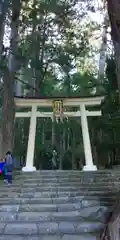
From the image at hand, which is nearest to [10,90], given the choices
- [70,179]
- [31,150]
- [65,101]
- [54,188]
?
[65,101]

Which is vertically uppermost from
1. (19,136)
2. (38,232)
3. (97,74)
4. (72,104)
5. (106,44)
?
(106,44)

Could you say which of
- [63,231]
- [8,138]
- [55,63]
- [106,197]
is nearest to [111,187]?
[106,197]

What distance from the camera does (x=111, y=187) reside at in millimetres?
9078

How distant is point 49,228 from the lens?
6.35 meters

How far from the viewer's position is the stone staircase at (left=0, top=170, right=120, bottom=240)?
20.5 feet

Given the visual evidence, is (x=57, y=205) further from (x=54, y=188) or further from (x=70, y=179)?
(x=70, y=179)

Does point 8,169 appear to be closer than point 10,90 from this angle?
Yes

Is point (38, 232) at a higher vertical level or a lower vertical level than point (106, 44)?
lower

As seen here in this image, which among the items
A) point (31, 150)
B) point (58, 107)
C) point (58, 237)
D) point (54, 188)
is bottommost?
point (58, 237)

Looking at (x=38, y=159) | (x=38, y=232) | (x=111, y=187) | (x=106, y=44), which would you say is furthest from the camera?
(x=38, y=159)

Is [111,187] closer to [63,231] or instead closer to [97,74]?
[63,231]

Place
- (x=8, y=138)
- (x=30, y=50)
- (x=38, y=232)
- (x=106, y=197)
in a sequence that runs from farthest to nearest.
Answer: (x=30, y=50)
(x=8, y=138)
(x=106, y=197)
(x=38, y=232)

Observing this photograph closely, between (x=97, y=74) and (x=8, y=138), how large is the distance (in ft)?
32.0

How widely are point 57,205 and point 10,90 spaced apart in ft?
20.1
